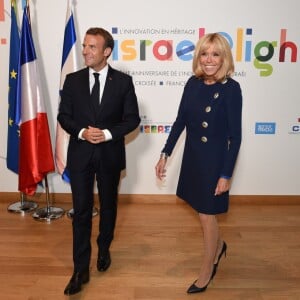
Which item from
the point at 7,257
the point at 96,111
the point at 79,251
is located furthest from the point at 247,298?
the point at 7,257

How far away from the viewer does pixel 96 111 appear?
270 cm

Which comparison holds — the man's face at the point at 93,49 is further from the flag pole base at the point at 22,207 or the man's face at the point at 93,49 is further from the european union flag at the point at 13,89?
the flag pole base at the point at 22,207

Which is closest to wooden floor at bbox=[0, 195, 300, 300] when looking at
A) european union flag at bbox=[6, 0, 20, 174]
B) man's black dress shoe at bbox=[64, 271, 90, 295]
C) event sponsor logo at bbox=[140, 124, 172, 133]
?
man's black dress shoe at bbox=[64, 271, 90, 295]

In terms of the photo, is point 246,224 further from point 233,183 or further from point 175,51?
point 175,51

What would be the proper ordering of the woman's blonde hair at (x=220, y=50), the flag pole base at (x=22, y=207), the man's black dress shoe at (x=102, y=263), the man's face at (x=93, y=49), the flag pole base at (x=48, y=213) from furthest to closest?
1. the flag pole base at (x=22, y=207)
2. the flag pole base at (x=48, y=213)
3. the man's black dress shoe at (x=102, y=263)
4. the man's face at (x=93, y=49)
5. the woman's blonde hair at (x=220, y=50)

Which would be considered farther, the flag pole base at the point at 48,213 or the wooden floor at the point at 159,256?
the flag pole base at the point at 48,213

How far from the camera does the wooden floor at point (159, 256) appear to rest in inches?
110

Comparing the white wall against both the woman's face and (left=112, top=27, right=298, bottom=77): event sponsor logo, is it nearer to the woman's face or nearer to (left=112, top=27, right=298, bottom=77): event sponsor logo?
(left=112, top=27, right=298, bottom=77): event sponsor logo

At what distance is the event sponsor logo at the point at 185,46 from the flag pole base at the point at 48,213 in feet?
5.38

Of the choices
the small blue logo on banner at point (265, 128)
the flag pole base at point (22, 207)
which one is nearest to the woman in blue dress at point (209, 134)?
the small blue logo on banner at point (265, 128)

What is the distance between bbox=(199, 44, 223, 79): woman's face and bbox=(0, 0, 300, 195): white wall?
70.1 inches

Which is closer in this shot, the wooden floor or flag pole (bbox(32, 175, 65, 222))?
the wooden floor

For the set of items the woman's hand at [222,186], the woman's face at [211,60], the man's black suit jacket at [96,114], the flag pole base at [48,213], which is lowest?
the flag pole base at [48,213]

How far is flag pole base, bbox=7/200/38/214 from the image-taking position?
4.21 metres
